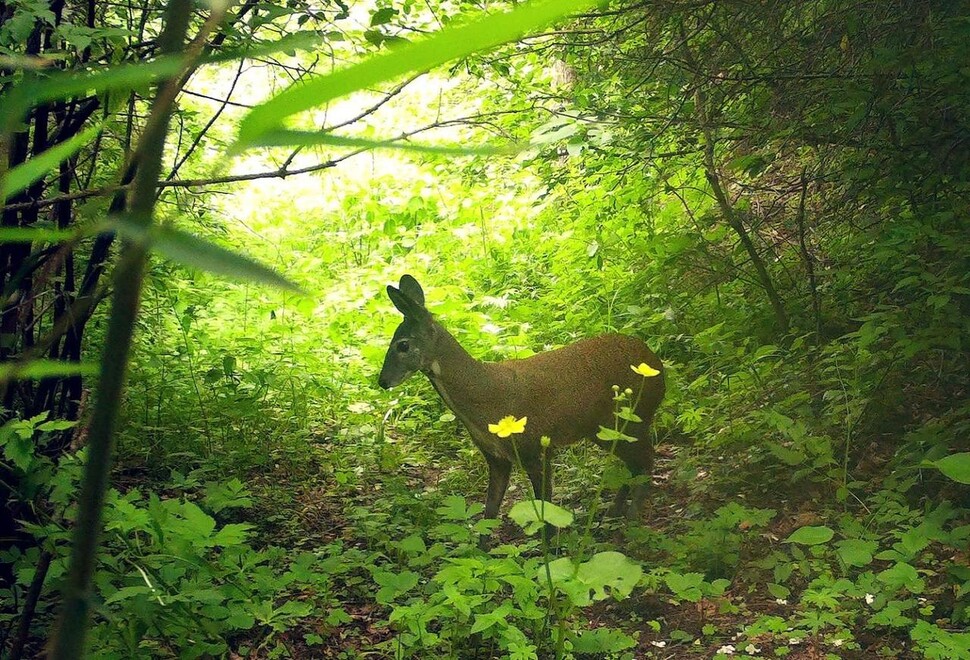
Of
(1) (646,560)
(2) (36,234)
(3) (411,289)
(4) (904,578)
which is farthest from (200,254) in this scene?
(3) (411,289)

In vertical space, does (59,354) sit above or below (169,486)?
above

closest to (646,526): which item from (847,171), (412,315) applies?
(412,315)

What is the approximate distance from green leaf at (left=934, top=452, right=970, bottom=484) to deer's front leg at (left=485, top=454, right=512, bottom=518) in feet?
7.56

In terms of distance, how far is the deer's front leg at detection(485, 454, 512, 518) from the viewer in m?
Result: 4.84

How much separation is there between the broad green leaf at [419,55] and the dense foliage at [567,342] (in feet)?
0.70

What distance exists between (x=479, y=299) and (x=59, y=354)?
14.0 feet

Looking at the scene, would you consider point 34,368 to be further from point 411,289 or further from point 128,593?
point 411,289

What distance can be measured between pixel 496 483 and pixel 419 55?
459cm

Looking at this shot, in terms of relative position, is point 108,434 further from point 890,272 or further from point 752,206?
point 752,206

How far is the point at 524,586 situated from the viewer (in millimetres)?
3219

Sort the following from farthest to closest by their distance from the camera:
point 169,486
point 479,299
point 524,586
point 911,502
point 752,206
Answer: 1. point 479,299
2. point 752,206
3. point 169,486
4. point 911,502
5. point 524,586

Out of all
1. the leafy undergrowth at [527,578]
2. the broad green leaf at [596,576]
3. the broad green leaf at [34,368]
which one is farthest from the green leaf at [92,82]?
the broad green leaf at [596,576]

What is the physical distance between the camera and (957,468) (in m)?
3.05

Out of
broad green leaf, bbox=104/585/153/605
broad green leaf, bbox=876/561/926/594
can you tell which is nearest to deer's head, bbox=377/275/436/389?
broad green leaf, bbox=104/585/153/605
